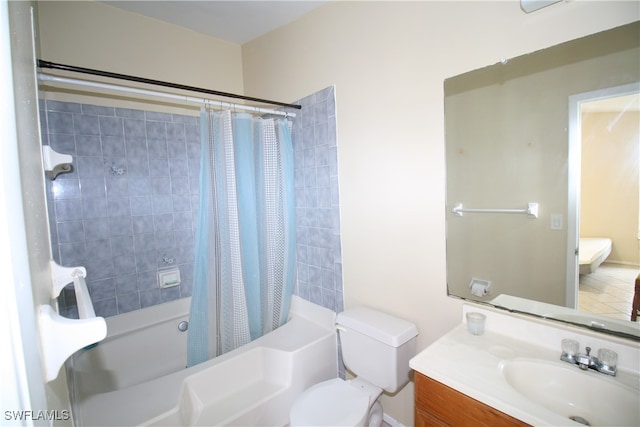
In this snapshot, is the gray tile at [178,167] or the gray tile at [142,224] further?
the gray tile at [178,167]

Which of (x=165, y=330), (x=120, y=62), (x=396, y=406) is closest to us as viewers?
(x=396, y=406)

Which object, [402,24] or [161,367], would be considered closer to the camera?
[402,24]

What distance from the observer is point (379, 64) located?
1588 millimetres

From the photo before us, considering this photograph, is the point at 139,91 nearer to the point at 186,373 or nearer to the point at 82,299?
the point at 82,299

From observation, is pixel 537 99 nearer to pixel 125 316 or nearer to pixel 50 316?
pixel 50 316

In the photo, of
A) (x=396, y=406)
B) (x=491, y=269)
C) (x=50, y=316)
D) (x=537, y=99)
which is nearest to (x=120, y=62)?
(x=50, y=316)

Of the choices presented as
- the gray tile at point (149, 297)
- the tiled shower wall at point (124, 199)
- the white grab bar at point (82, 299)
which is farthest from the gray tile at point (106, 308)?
the white grab bar at point (82, 299)

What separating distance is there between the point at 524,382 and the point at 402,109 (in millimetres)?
1304

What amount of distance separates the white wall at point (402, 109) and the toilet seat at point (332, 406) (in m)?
0.36

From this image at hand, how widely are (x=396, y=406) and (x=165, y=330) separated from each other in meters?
1.72

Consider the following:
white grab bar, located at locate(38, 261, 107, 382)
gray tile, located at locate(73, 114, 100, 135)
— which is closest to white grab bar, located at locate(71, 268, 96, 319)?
white grab bar, located at locate(38, 261, 107, 382)

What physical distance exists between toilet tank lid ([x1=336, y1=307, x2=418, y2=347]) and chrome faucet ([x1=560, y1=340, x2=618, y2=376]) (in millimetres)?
620

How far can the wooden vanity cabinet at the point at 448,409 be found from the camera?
0.88m

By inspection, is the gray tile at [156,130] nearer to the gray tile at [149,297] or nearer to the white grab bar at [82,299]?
the gray tile at [149,297]
